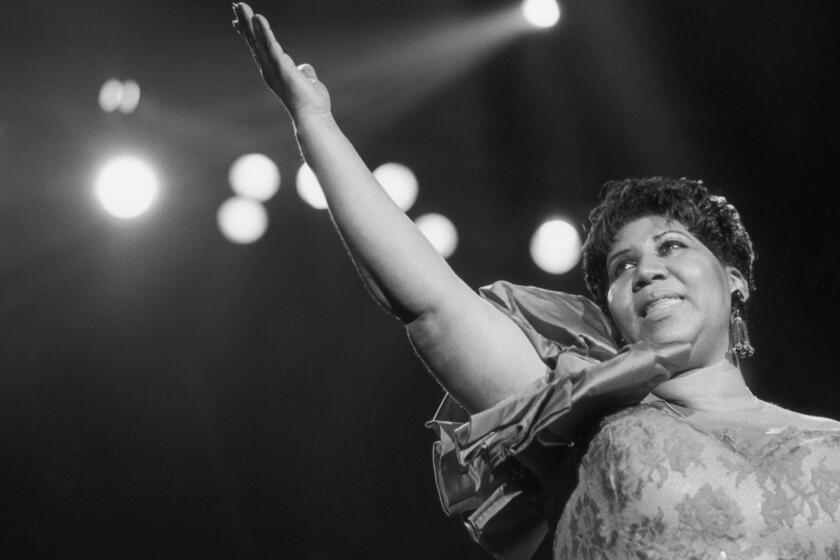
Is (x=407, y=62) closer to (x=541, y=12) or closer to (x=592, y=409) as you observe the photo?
(x=541, y=12)

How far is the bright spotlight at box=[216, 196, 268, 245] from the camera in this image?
3.28 m

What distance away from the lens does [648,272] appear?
1.65 metres

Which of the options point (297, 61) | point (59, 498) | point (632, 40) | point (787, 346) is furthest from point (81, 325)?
point (787, 346)

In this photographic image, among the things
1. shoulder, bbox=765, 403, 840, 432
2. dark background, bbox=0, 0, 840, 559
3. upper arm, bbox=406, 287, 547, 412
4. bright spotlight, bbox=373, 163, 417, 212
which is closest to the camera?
upper arm, bbox=406, 287, 547, 412

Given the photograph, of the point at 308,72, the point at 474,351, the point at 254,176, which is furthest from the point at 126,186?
the point at 474,351

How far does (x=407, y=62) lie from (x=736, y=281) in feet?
6.06

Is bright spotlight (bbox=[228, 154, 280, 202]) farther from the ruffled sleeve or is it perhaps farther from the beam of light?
the ruffled sleeve

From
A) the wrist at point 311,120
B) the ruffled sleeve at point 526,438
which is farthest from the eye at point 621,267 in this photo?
the wrist at point 311,120

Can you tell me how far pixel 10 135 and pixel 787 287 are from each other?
2546 millimetres

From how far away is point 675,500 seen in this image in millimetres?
1316

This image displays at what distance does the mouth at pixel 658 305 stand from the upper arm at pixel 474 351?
0.71ft

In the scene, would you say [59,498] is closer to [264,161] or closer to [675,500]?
[264,161]

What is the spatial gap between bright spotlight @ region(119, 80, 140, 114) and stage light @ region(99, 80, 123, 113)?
0.01 metres

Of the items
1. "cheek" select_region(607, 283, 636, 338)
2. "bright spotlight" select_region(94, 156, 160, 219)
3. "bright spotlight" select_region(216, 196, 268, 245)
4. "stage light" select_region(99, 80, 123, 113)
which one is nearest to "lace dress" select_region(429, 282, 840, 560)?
"cheek" select_region(607, 283, 636, 338)
